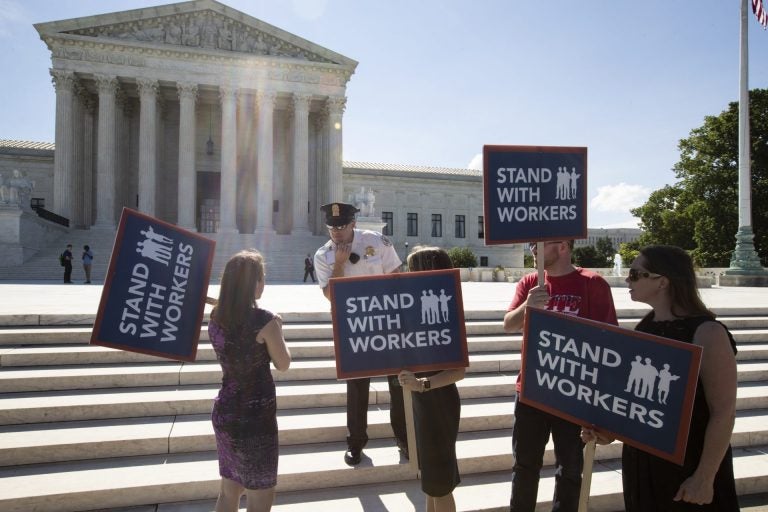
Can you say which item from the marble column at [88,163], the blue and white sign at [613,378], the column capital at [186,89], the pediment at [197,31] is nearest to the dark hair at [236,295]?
the blue and white sign at [613,378]

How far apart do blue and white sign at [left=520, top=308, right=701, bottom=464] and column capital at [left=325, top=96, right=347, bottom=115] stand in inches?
1420

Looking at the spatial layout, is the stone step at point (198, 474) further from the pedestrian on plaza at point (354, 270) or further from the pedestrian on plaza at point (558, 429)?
the pedestrian on plaza at point (558, 429)

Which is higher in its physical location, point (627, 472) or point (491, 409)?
point (627, 472)

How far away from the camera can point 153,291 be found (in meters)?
3.18

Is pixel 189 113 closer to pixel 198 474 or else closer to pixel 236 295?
pixel 198 474

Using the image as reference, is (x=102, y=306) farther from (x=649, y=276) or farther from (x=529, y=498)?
(x=649, y=276)

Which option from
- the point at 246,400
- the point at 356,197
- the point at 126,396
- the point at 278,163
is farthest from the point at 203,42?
the point at 246,400

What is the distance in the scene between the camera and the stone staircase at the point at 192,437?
146 inches

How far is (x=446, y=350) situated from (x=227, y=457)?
4.94 ft

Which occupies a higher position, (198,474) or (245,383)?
(245,383)

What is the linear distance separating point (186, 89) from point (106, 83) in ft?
17.1

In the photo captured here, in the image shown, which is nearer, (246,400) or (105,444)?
(246,400)

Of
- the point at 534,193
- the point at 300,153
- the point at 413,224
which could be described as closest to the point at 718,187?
the point at 413,224

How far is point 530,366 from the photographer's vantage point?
112 inches
